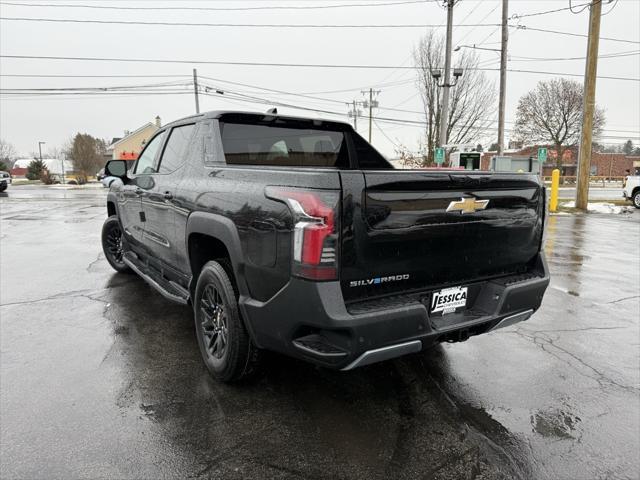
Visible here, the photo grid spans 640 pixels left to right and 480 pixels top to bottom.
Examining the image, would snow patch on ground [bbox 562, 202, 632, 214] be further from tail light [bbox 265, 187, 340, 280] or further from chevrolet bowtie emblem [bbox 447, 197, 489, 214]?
tail light [bbox 265, 187, 340, 280]

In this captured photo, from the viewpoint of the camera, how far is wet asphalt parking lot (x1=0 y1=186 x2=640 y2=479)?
2406 mm

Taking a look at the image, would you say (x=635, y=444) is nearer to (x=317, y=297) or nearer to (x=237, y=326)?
(x=317, y=297)

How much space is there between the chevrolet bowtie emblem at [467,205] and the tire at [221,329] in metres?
1.45

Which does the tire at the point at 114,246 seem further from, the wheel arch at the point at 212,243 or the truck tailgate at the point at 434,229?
the truck tailgate at the point at 434,229

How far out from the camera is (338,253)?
2.30m

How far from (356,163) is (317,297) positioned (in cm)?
273

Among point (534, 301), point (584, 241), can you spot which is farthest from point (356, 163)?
point (584, 241)

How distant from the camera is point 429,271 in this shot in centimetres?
268

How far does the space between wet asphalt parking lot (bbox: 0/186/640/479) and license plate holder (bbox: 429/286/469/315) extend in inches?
27.0

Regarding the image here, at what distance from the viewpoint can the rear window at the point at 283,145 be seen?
3.81 metres

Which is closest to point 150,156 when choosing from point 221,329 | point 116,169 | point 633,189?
point 116,169

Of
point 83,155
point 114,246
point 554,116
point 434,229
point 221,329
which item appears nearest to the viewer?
point 434,229

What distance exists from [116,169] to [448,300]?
4.34 meters

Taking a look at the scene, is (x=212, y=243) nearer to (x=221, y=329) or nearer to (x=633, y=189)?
(x=221, y=329)
